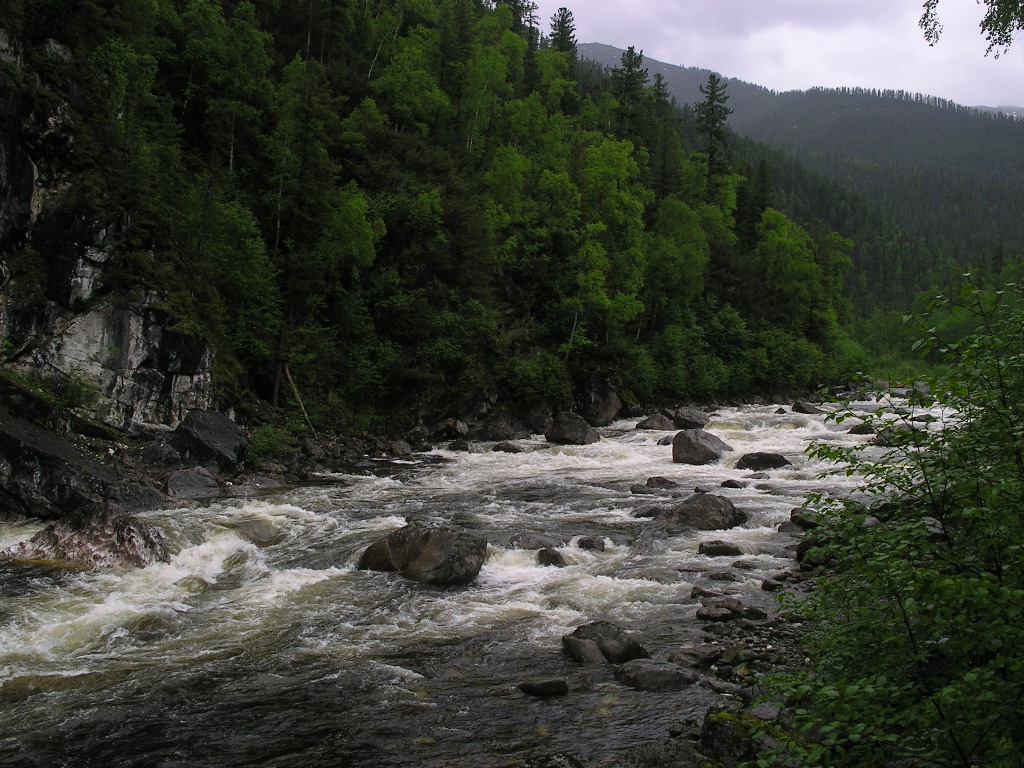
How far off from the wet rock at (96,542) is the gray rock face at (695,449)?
18.2 metres

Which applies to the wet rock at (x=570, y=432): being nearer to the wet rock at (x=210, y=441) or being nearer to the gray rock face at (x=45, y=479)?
the wet rock at (x=210, y=441)

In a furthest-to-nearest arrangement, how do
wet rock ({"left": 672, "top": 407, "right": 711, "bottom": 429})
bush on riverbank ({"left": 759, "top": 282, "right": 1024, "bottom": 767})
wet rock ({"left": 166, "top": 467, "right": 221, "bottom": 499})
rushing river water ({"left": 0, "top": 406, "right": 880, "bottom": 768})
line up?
1. wet rock ({"left": 672, "top": 407, "right": 711, "bottom": 429})
2. wet rock ({"left": 166, "top": 467, "right": 221, "bottom": 499})
3. rushing river water ({"left": 0, "top": 406, "right": 880, "bottom": 768})
4. bush on riverbank ({"left": 759, "top": 282, "right": 1024, "bottom": 767})

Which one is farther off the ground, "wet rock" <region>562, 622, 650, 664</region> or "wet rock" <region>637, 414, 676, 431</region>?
"wet rock" <region>562, 622, 650, 664</region>

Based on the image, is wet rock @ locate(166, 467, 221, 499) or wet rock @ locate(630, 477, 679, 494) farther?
wet rock @ locate(630, 477, 679, 494)

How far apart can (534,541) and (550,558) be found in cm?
94

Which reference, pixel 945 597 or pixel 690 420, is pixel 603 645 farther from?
pixel 690 420

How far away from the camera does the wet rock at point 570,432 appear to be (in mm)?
28803

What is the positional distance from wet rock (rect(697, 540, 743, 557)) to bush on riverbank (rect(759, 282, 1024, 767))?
791cm

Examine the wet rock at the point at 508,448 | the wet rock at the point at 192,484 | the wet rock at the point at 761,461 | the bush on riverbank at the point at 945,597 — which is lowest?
the wet rock at the point at 508,448

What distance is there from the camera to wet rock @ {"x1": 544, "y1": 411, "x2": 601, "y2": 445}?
94.5 feet

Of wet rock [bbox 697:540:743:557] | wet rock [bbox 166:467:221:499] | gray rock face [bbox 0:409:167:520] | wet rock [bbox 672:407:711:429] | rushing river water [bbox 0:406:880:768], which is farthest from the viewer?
wet rock [bbox 672:407:711:429]

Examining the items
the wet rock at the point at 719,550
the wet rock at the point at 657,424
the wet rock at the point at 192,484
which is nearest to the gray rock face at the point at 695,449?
the wet rock at the point at 657,424

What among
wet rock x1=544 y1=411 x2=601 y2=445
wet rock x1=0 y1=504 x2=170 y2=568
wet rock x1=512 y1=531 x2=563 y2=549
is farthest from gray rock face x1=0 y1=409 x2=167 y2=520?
wet rock x1=544 y1=411 x2=601 y2=445

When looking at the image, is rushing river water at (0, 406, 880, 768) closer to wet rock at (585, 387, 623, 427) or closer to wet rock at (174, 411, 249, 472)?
wet rock at (174, 411, 249, 472)
